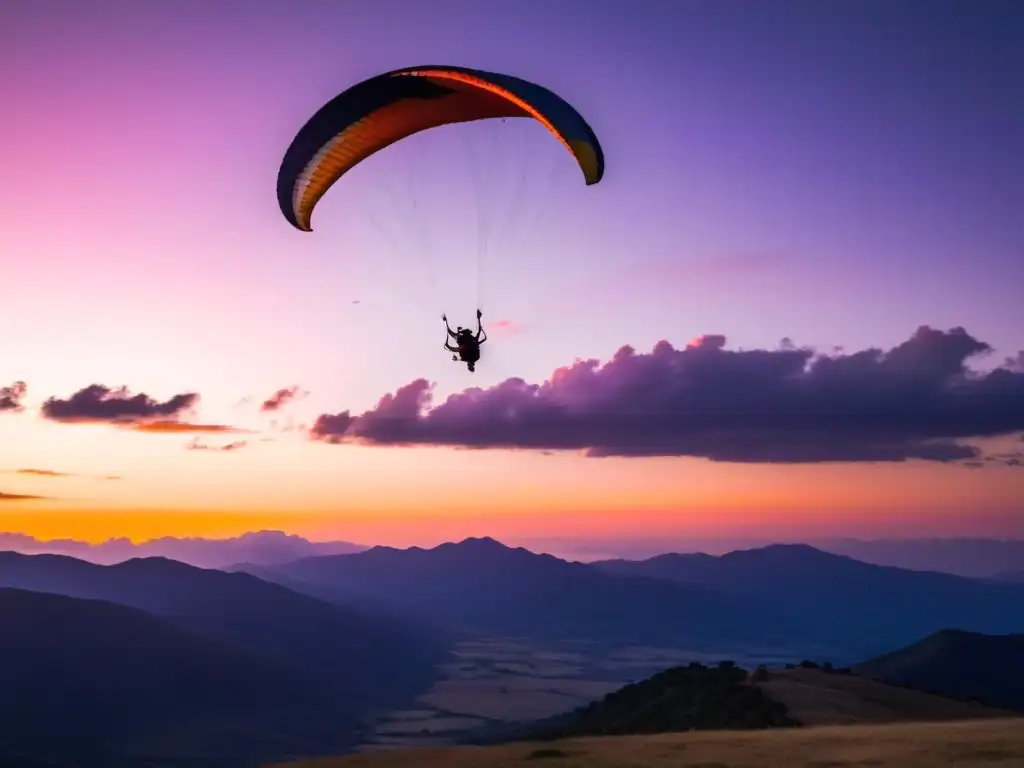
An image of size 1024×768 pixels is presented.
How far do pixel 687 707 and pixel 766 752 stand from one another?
33.3 meters

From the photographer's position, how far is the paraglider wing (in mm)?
28078

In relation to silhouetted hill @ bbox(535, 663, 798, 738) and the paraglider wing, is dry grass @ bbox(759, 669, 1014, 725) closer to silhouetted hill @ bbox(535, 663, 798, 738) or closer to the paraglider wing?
silhouetted hill @ bbox(535, 663, 798, 738)

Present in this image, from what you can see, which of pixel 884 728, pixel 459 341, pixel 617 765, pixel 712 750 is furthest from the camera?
pixel 459 341

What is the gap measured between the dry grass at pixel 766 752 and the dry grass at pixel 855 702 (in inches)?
565

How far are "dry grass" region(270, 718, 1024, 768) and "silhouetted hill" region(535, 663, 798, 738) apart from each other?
14654 mm

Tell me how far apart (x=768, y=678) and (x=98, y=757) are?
7038 inches

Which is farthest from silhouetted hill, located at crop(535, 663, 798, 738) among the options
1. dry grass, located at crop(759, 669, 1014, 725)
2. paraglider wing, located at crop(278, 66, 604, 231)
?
paraglider wing, located at crop(278, 66, 604, 231)

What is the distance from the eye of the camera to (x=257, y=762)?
195m

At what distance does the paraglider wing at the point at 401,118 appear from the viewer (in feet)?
92.1

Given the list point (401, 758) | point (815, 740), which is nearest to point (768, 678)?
point (815, 740)

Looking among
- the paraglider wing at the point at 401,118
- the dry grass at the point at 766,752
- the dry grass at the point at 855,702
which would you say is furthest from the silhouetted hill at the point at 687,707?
the paraglider wing at the point at 401,118

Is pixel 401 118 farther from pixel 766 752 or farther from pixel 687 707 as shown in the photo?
pixel 687 707

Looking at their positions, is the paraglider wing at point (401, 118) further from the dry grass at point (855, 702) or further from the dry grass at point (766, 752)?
the dry grass at point (855, 702)

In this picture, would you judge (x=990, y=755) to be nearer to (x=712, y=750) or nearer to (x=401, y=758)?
(x=712, y=750)
